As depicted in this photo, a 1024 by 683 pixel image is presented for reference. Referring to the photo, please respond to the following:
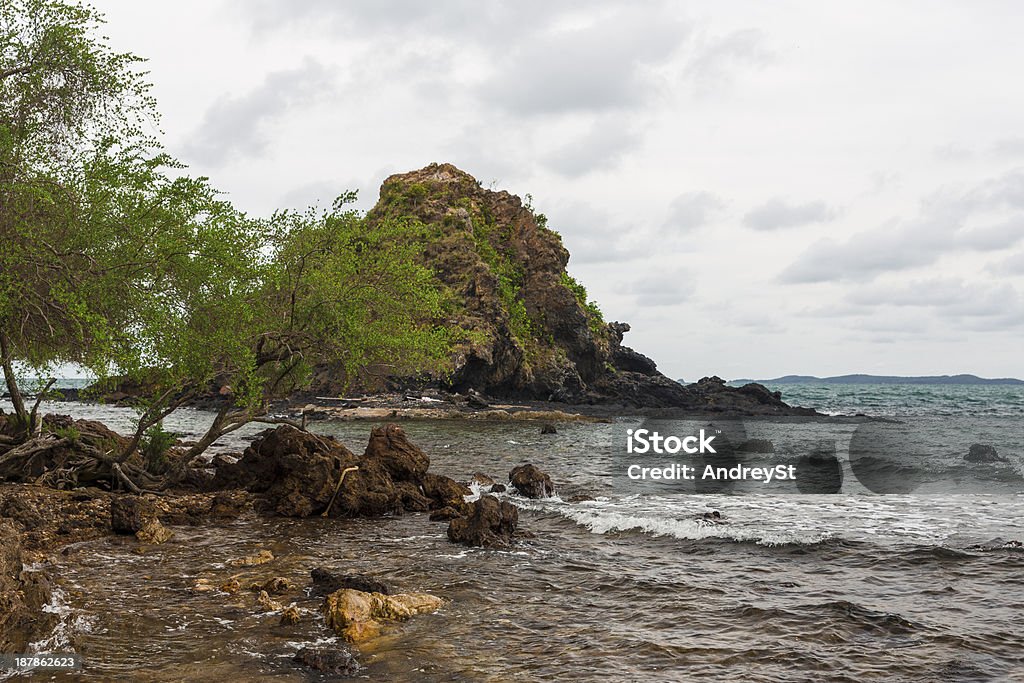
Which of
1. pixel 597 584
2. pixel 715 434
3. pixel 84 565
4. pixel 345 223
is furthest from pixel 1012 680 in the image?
pixel 715 434

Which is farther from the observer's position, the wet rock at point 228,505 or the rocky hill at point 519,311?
the rocky hill at point 519,311

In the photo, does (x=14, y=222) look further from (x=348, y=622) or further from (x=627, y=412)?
(x=627, y=412)

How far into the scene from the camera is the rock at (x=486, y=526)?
16.5 m

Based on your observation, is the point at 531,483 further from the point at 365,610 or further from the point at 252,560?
the point at 365,610

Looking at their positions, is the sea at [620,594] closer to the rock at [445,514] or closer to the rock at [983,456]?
the rock at [445,514]

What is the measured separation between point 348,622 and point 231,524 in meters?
8.88

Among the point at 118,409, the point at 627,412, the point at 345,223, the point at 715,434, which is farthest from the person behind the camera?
the point at 627,412

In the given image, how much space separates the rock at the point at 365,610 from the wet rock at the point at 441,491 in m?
8.76

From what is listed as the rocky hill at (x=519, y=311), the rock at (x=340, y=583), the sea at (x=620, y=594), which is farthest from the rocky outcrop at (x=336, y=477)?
the rocky hill at (x=519, y=311)

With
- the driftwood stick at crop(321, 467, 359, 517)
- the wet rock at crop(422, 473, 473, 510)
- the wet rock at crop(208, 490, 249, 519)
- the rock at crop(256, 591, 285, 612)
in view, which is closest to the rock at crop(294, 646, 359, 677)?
the rock at crop(256, 591, 285, 612)

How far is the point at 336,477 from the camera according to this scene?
20.6 meters

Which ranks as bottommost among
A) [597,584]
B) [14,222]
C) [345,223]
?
[597,584]

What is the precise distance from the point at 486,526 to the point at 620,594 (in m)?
4.27

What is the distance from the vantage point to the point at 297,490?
2005cm
